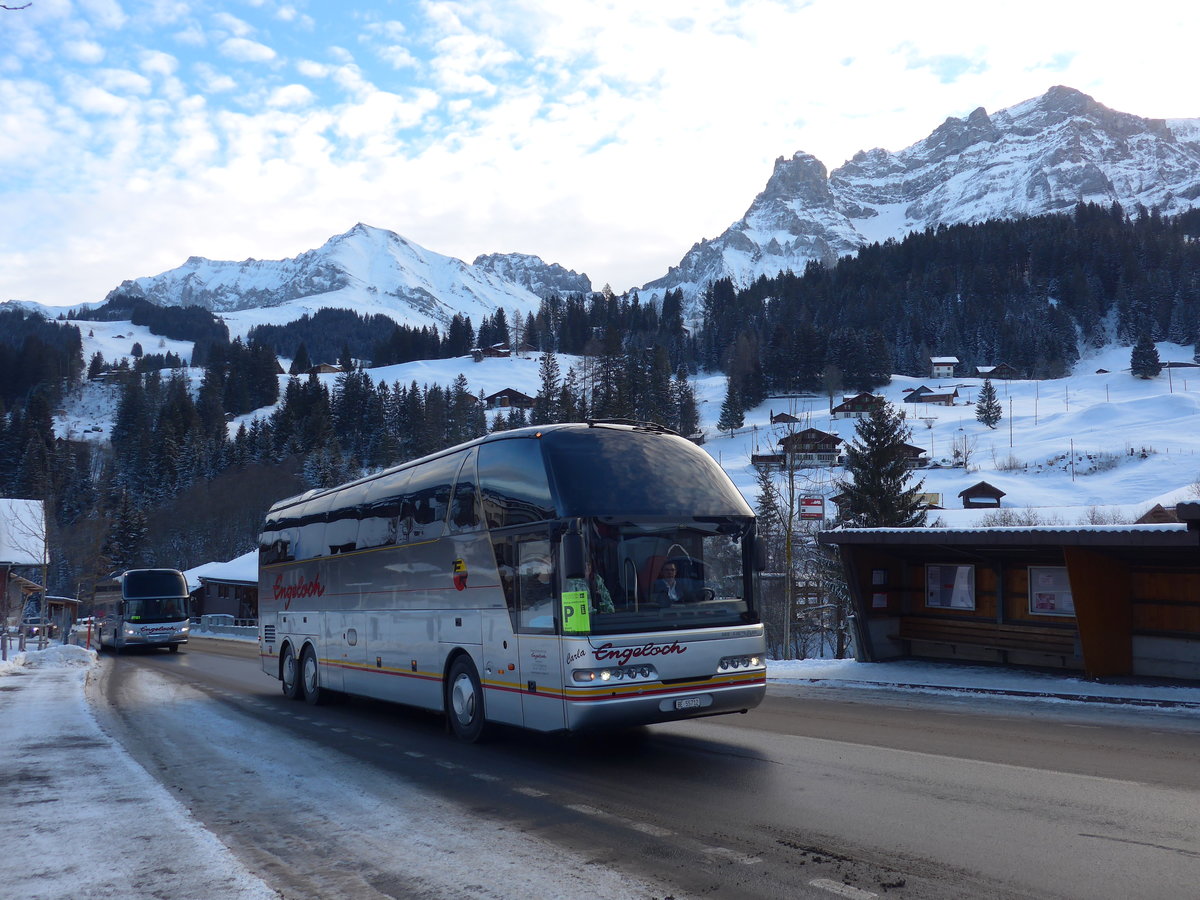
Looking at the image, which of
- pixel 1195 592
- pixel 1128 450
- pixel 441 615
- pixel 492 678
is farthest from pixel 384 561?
pixel 1128 450

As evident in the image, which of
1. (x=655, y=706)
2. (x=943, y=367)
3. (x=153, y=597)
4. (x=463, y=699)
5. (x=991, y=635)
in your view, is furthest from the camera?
(x=943, y=367)

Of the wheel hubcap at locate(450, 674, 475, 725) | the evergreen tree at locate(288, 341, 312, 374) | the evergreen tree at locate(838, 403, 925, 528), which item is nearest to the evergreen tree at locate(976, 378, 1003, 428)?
the evergreen tree at locate(838, 403, 925, 528)

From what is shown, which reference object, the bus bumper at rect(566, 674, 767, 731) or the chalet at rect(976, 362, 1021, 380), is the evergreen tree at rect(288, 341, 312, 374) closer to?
the chalet at rect(976, 362, 1021, 380)

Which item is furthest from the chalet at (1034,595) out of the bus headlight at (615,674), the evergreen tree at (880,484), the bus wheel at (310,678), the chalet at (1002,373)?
the chalet at (1002,373)

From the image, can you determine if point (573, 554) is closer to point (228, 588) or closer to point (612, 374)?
point (228, 588)

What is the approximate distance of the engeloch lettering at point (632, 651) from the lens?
29.9 ft

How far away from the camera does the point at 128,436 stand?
462 ft

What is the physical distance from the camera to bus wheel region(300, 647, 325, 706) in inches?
648

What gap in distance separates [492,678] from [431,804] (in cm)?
251

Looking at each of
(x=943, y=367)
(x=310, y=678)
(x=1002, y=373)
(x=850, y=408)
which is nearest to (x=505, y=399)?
(x=850, y=408)

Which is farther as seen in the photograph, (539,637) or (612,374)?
(612,374)

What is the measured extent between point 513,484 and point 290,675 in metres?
9.63

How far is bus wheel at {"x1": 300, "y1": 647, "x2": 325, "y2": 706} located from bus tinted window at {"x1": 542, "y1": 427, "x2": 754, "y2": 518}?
28.4ft

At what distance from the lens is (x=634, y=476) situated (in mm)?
10055
